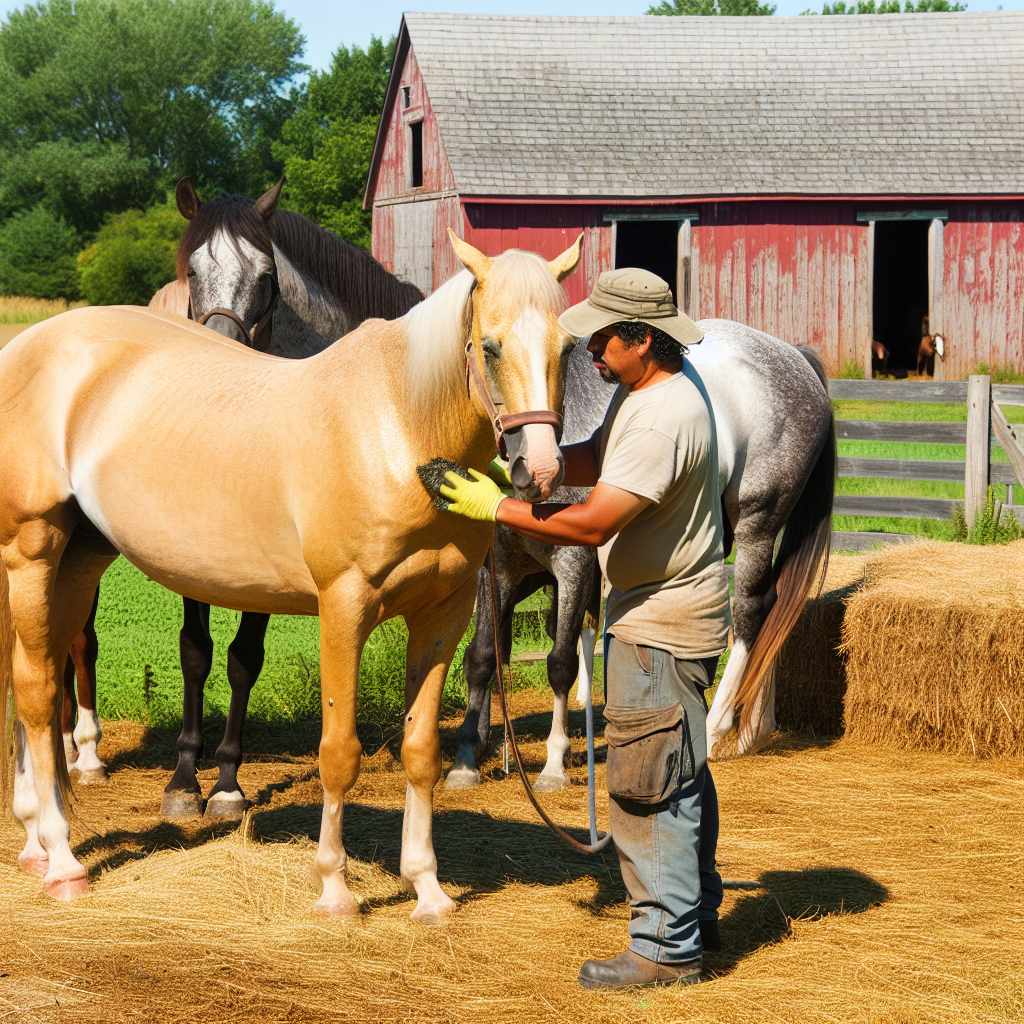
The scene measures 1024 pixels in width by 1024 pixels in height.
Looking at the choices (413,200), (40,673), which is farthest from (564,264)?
(413,200)

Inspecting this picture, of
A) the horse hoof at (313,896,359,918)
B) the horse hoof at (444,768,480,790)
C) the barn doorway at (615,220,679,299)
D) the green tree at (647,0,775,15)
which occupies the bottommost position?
the horse hoof at (444,768,480,790)

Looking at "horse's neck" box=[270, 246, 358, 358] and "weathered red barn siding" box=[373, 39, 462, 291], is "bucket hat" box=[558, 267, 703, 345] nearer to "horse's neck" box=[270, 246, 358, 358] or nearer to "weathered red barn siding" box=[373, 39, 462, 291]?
"horse's neck" box=[270, 246, 358, 358]

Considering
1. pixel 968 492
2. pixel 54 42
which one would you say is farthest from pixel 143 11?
pixel 968 492

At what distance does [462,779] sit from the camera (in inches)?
248

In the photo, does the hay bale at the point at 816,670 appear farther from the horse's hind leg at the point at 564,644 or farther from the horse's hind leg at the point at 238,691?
the horse's hind leg at the point at 238,691

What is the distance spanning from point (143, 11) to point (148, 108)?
5.64 m

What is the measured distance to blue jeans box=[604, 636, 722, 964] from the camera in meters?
3.85

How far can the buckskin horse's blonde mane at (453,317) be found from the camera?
12.5 ft

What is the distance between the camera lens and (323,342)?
6.38 metres

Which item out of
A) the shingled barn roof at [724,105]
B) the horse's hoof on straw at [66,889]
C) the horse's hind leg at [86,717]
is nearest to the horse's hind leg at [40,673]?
the horse's hoof on straw at [66,889]

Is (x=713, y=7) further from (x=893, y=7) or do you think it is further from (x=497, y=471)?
(x=497, y=471)

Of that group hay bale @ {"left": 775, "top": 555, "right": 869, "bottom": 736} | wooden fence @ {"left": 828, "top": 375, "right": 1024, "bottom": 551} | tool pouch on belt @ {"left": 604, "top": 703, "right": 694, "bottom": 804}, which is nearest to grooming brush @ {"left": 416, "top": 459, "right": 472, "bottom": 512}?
tool pouch on belt @ {"left": 604, "top": 703, "right": 694, "bottom": 804}

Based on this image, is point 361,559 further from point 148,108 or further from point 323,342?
point 148,108

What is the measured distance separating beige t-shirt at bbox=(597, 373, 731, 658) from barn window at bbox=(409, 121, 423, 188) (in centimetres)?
2344
